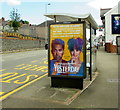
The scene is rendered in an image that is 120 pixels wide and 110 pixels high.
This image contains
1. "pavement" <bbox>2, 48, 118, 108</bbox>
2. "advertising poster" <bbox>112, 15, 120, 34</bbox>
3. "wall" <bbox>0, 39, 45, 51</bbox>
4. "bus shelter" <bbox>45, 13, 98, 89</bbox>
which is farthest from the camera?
"advertising poster" <bbox>112, 15, 120, 34</bbox>

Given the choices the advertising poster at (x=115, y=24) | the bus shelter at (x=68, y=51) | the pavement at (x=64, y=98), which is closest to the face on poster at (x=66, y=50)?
the bus shelter at (x=68, y=51)

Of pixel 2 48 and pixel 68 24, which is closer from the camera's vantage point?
pixel 68 24

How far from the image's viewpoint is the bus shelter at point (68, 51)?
18.2ft

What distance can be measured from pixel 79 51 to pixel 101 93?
4.99ft

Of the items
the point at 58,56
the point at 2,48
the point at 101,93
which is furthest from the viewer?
the point at 2,48

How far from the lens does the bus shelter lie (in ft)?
18.2

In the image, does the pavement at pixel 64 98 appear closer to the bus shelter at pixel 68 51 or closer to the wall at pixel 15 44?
the bus shelter at pixel 68 51

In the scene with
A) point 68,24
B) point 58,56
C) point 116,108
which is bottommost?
point 116,108

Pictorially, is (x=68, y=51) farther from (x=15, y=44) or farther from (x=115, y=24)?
(x=15, y=44)

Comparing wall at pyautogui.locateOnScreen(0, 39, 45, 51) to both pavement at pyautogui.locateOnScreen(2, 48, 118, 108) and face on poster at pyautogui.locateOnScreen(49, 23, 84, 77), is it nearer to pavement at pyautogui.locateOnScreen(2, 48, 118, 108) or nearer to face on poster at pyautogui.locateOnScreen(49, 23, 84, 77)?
face on poster at pyautogui.locateOnScreen(49, 23, 84, 77)

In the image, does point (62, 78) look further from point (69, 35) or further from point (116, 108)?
point (116, 108)

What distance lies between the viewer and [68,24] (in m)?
5.62

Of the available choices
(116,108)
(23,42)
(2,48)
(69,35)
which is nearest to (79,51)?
(69,35)

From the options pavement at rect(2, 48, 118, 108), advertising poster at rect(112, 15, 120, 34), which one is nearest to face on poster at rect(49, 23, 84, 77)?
pavement at rect(2, 48, 118, 108)
